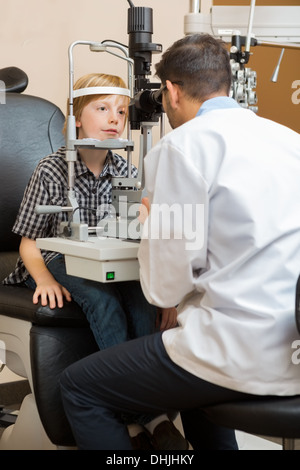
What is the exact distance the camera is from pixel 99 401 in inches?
47.5

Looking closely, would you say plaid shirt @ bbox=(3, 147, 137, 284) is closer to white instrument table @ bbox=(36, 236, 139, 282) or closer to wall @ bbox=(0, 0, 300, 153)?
white instrument table @ bbox=(36, 236, 139, 282)

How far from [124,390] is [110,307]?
1.08ft

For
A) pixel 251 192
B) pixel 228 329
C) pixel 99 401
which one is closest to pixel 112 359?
pixel 99 401

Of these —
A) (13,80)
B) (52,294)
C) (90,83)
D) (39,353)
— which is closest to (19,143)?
(13,80)

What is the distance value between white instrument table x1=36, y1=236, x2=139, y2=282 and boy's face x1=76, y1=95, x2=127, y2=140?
0.36 meters

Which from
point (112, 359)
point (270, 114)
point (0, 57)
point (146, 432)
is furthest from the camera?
point (0, 57)

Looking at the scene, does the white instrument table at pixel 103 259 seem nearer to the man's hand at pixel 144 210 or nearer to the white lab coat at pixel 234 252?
the man's hand at pixel 144 210

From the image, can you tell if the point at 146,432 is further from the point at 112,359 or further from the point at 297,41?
the point at 297,41

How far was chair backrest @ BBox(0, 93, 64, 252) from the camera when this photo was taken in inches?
79.0

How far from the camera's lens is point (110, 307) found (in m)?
1.47

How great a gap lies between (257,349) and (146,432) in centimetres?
53

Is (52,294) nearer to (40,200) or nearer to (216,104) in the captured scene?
(40,200)

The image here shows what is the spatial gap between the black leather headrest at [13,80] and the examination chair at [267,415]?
1422 mm
